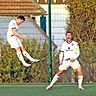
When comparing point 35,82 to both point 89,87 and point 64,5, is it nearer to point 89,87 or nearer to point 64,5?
point 89,87

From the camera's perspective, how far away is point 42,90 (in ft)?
46.0

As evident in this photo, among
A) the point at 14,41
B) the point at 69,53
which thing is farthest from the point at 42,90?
the point at 14,41

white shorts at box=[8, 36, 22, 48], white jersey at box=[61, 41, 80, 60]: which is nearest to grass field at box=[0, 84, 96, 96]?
white jersey at box=[61, 41, 80, 60]

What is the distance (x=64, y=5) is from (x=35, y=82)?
10103 millimetres

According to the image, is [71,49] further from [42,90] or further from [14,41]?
[14,41]

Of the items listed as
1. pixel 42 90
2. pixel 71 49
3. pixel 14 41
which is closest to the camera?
pixel 14 41

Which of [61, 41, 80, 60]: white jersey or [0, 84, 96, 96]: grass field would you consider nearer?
[0, 84, 96, 96]: grass field

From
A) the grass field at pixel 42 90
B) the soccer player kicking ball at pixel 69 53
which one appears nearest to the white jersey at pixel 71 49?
the soccer player kicking ball at pixel 69 53

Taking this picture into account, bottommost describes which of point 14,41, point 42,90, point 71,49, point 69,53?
point 42,90

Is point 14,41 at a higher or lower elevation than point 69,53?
higher

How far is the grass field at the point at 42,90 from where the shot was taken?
1334cm

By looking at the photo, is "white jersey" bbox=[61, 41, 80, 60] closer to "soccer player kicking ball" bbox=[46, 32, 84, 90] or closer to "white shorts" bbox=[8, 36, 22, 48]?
"soccer player kicking ball" bbox=[46, 32, 84, 90]

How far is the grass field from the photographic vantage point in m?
13.3

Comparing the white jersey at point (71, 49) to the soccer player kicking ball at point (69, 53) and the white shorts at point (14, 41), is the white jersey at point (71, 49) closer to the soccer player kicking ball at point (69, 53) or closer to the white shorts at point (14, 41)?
the soccer player kicking ball at point (69, 53)
